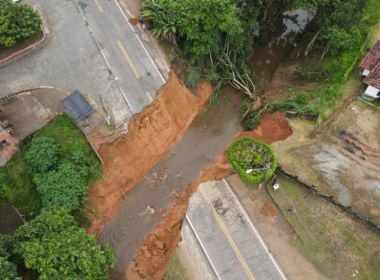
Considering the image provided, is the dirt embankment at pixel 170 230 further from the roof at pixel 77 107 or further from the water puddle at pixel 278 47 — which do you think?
the roof at pixel 77 107

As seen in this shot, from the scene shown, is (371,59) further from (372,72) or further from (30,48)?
(30,48)

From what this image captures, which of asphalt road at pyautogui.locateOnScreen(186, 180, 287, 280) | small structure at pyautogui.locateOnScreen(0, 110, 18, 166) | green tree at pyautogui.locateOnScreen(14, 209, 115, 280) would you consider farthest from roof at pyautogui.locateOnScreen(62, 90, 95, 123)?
asphalt road at pyautogui.locateOnScreen(186, 180, 287, 280)

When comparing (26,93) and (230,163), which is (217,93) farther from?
(26,93)

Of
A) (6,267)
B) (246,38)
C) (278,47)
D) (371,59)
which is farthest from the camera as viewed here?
(278,47)

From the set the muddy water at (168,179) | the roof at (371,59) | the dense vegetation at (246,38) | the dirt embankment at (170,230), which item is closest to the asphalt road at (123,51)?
the dense vegetation at (246,38)

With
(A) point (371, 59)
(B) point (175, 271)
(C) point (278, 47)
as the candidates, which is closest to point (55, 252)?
(B) point (175, 271)

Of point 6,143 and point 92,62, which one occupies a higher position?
point 92,62

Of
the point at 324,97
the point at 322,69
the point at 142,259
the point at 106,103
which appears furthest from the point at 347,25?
the point at 142,259
